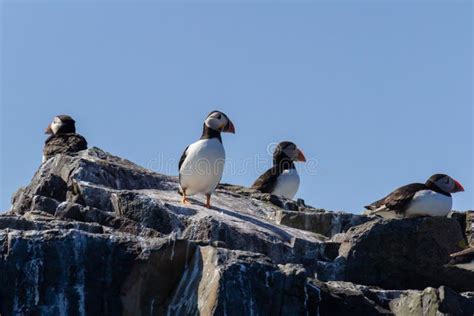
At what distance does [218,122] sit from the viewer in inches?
726

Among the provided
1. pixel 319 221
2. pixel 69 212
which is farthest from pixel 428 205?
pixel 69 212

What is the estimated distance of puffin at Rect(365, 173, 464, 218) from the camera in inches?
719

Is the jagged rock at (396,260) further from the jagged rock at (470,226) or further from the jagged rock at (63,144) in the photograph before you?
the jagged rock at (63,144)

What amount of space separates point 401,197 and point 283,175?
5793 millimetres

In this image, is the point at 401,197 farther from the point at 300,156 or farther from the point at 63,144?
the point at 300,156

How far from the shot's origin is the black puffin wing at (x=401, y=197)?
60.5ft

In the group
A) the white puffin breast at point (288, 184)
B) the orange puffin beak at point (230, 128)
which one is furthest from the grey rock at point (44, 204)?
the white puffin breast at point (288, 184)

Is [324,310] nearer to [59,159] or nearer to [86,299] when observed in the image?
[86,299]

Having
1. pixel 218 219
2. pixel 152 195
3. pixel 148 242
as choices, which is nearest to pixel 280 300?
pixel 148 242

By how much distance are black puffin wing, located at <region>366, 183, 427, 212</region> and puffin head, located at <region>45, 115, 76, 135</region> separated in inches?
289

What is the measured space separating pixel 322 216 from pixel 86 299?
573 centimetres

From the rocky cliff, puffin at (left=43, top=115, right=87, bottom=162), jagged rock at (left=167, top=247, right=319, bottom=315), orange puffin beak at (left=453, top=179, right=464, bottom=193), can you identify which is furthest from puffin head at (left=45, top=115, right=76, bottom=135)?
jagged rock at (left=167, top=247, right=319, bottom=315)

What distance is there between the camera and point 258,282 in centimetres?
1320

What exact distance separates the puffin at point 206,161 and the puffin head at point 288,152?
6.53m
